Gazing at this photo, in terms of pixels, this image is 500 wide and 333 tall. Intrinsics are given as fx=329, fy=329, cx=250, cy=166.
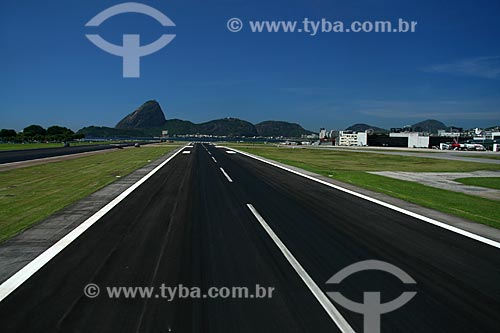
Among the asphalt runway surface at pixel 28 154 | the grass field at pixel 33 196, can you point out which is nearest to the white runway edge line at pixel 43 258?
the grass field at pixel 33 196

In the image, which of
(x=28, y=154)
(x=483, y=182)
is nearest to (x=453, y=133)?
(x=483, y=182)

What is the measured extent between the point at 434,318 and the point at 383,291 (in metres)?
0.77

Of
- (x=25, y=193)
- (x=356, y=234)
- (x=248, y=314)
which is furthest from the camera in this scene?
(x=25, y=193)

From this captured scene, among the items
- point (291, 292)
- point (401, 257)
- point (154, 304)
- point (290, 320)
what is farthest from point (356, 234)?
point (154, 304)

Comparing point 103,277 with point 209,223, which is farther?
point 209,223

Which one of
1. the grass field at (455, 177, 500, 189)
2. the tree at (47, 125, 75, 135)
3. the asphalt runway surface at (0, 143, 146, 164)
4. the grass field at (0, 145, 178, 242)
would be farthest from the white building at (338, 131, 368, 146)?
the tree at (47, 125, 75, 135)

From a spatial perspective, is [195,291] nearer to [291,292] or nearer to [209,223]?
[291,292]

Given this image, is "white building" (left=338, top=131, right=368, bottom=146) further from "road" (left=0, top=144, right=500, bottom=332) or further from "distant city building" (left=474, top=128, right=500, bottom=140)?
"road" (left=0, top=144, right=500, bottom=332)

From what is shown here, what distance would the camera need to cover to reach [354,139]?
142 meters

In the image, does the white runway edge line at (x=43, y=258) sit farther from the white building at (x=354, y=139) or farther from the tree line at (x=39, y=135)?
the white building at (x=354, y=139)

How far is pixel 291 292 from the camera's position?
14.9 ft

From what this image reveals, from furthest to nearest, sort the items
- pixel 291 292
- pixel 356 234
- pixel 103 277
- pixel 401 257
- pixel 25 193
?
pixel 25 193 < pixel 356 234 < pixel 401 257 < pixel 103 277 < pixel 291 292

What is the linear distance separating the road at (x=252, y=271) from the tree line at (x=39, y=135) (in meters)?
98.2

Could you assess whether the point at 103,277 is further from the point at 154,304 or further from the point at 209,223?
the point at 209,223
